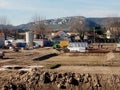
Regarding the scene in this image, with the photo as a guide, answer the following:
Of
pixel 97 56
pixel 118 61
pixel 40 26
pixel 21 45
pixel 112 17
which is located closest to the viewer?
pixel 118 61

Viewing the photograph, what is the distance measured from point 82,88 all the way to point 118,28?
288 feet

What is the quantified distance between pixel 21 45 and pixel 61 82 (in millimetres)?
51558

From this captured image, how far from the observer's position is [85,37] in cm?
10994

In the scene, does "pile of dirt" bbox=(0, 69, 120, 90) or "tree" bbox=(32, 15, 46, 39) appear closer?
"pile of dirt" bbox=(0, 69, 120, 90)

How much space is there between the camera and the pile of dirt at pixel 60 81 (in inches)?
1035

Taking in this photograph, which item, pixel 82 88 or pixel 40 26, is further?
pixel 40 26

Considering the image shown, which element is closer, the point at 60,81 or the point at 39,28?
the point at 60,81

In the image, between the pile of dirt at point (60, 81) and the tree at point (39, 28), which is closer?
the pile of dirt at point (60, 81)

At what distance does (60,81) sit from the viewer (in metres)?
26.7

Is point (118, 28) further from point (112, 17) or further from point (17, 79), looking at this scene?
point (17, 79)

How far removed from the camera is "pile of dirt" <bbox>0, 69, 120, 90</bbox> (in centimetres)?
2628

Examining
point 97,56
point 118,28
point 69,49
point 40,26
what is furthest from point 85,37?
point 97,56

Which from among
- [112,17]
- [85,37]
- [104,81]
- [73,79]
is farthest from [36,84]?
[112,17]

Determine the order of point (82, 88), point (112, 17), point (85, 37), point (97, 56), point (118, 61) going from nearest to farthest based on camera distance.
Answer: point (82, 88)
point (118, 61)
point (97, 56)
point (85, 37)
point (112, 17)
